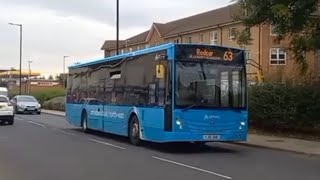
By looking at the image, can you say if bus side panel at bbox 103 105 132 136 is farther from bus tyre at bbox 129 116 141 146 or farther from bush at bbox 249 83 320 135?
bush at bbox 249 83 320 135

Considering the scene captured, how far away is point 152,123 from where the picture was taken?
17547 mm

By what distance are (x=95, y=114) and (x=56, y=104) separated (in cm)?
3402

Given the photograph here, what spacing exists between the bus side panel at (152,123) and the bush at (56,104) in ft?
120

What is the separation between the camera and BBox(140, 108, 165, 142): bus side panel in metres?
17.0

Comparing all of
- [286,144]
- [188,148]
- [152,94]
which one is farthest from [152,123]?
[286,144]

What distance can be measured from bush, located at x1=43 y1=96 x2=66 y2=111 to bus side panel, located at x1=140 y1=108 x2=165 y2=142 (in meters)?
36.6

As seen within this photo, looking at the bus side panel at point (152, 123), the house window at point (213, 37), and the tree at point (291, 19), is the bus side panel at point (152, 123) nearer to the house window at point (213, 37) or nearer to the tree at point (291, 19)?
the tree at point (291, 19)

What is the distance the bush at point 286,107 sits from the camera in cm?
2167

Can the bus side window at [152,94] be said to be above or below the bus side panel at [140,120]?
above

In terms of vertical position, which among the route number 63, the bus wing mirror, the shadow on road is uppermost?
the route number 63

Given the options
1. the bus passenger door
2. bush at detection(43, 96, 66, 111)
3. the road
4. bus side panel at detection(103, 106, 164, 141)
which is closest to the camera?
the road

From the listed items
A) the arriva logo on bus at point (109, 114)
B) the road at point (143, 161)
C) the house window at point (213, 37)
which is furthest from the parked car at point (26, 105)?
the house window at point (213, 37)

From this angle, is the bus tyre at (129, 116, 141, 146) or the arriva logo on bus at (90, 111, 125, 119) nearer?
the bus tyre at (129, 116, 141, 146)

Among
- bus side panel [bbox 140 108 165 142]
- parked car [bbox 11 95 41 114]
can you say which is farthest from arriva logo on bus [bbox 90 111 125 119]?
parked car [bbox 11 95 41 114]
